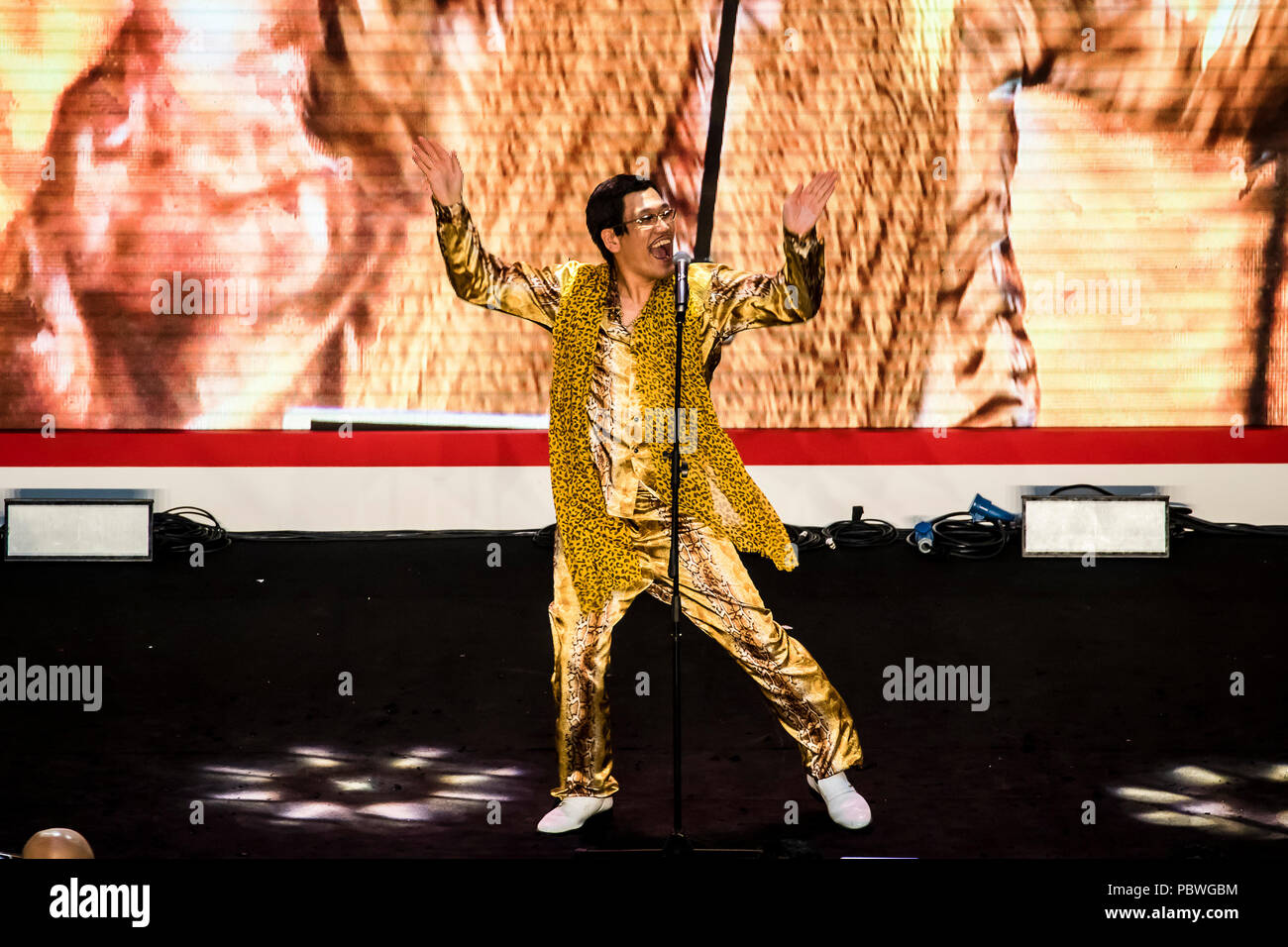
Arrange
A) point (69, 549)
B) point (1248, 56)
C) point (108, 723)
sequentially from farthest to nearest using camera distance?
point (1248, 56) → point (69, 549) → point (108, 723)

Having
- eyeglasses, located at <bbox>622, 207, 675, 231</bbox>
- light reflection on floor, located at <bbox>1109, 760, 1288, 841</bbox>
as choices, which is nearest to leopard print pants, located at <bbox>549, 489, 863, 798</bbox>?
eyeglasses, located at <bbox>622, 207, 675, 231</bbox>

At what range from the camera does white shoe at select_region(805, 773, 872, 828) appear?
370cm

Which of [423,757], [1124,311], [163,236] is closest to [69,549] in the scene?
[163,236]

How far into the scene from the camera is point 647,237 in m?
3.63

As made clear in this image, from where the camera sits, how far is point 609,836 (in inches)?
144

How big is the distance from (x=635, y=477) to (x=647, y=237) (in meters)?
0.61

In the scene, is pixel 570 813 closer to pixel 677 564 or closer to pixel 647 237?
pixel 677 564

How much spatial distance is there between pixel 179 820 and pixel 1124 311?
573 cm

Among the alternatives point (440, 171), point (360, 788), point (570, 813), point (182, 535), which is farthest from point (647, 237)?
point (182, 535)

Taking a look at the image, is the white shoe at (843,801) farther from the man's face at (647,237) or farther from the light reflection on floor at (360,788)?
the man's face at (647,237)

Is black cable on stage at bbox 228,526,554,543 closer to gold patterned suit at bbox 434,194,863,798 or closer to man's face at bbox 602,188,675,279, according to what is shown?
gold patterned suit at bbox 434,194,863,798

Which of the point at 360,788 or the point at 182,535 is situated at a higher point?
the point at 182,535

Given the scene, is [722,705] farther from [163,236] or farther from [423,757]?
[163,236]

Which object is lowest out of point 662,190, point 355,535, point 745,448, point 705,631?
point 705,631
